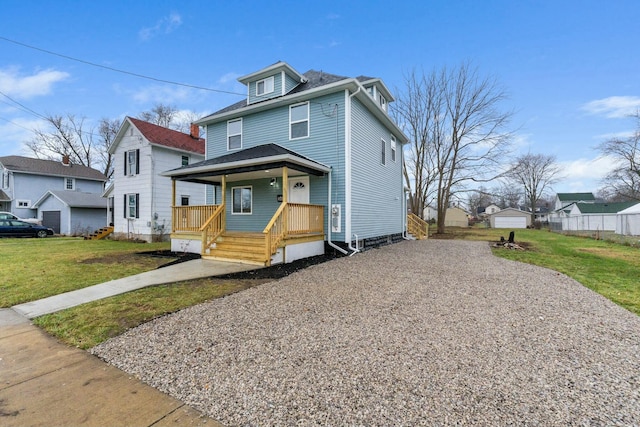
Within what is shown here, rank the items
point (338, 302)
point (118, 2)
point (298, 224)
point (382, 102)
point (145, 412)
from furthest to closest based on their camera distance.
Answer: point (382, 102) → point (118, 2) → point (298, 224) → point (338, 302) → point (145, 412)

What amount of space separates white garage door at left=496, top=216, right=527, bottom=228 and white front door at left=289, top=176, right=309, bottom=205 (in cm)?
4114

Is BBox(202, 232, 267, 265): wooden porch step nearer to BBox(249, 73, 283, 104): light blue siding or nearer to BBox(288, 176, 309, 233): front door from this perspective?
BBox(288, 176, 309, 233): front door

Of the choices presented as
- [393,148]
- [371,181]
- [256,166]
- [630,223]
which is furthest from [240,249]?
[630,223]

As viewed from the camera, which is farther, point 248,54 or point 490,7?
point 248,54

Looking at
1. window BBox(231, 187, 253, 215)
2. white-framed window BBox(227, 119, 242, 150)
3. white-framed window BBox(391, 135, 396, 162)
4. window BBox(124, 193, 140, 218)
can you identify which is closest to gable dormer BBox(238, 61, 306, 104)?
white-framed window BBox(227, 119, 242, 150)

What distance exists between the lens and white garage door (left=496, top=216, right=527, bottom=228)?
41.2 m

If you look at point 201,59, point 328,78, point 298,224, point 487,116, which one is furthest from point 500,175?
point 201,59

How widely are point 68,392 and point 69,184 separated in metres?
32.1

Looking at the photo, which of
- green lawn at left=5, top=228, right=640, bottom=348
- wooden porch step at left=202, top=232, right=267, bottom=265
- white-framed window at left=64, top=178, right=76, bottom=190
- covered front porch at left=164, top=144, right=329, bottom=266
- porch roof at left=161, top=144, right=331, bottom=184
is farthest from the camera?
white-framed window at left=64, top=178, right=76, bottom=190

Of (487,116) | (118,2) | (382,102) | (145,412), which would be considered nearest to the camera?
(145,412)

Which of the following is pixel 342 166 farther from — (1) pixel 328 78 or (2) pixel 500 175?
(2) pixel 500 175

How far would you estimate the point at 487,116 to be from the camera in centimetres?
2148

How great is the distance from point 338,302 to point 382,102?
1220cm

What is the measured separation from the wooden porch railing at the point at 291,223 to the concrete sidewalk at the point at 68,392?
488 centimetres
